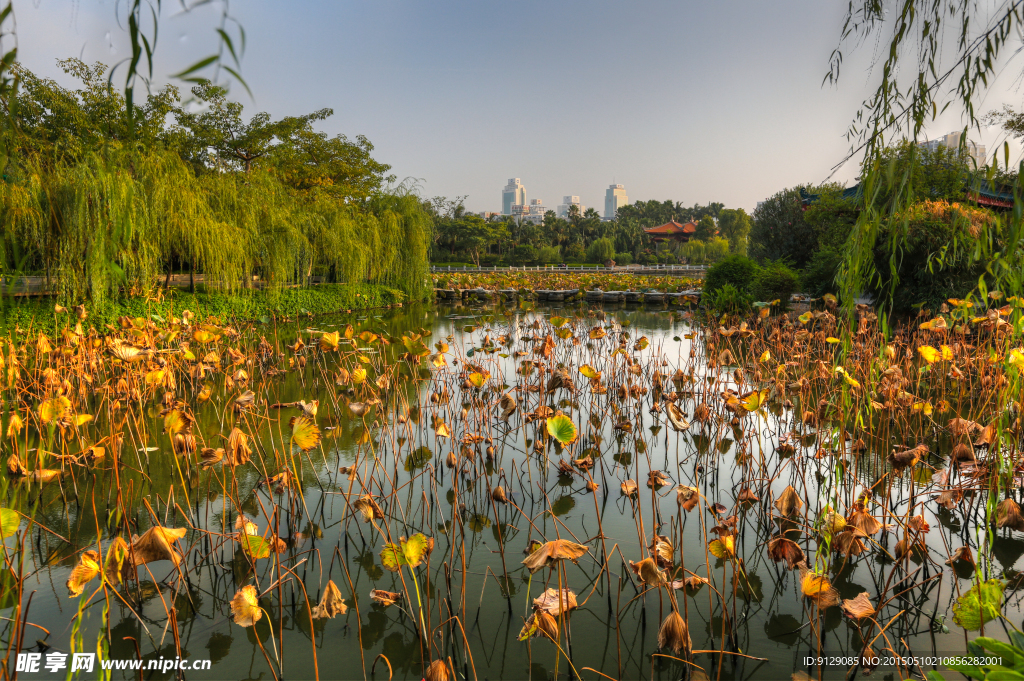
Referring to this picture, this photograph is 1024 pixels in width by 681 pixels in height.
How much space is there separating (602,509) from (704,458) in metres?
0.90

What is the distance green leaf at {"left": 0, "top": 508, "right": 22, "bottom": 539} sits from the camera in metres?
1.44

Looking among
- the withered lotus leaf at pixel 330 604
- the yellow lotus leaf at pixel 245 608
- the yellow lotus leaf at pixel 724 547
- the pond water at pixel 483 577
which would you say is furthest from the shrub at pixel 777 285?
the yellow lotus leaf at pixel 245 608

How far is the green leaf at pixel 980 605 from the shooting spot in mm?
1326

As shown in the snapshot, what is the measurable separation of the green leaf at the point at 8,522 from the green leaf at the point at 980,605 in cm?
229

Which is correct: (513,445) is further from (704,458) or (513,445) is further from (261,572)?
(261,572)

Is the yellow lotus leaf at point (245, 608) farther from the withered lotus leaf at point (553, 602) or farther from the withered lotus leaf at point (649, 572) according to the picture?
the withered lotus leaf at point (649, 572)

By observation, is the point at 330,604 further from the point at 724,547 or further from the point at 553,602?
the point at 724,547

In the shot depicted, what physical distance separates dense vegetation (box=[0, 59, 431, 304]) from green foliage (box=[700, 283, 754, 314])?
7203 mm

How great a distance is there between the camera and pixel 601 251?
40.6 m

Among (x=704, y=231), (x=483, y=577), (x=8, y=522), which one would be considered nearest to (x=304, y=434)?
(x=8, y=522)

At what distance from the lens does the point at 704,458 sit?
342cm

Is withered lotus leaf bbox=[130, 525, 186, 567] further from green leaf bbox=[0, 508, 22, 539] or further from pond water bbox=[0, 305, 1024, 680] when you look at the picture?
green leaf bbox=[0, 508, 22, 539]

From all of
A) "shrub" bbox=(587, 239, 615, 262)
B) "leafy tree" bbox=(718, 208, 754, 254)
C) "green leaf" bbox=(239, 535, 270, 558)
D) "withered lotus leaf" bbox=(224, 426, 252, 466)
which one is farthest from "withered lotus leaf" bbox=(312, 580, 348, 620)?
"leafy tree" bbox=(718, 208, 754, 254)

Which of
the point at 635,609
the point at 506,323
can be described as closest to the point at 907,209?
the point at 635,609
